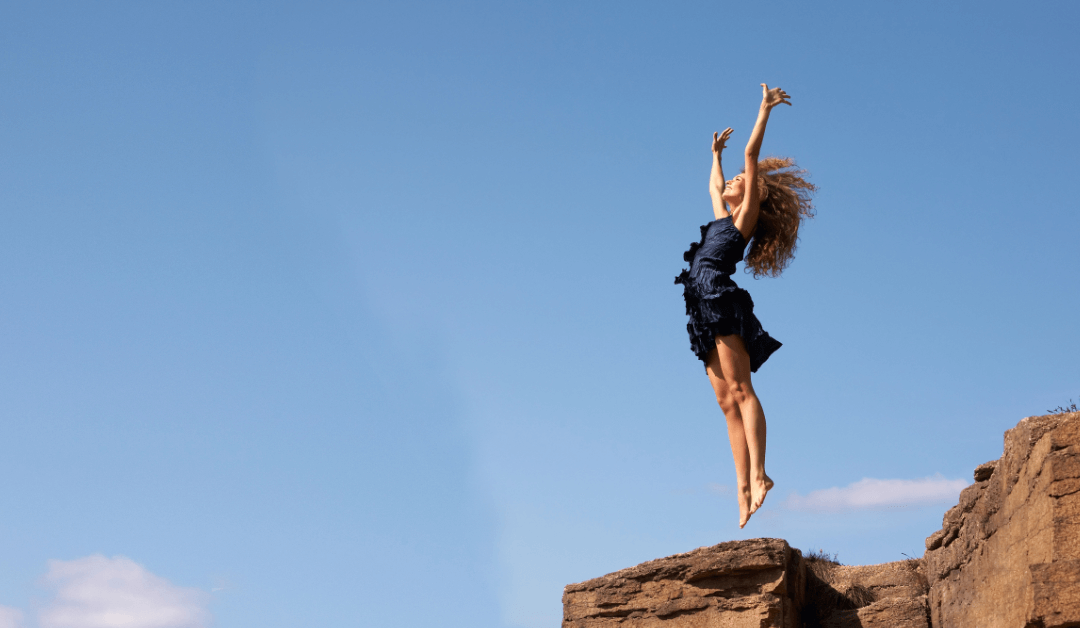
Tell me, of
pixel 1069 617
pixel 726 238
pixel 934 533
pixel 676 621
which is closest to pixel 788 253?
pixel 726 238

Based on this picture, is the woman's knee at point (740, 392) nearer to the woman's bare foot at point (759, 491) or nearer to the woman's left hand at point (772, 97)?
the woman's bare foot at point (759, 491)

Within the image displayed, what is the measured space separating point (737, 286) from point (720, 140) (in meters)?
1.36

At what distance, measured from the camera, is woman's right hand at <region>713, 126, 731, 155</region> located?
815 centimetres

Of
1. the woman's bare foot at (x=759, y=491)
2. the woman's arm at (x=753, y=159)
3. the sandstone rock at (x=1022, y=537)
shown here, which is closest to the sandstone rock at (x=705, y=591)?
the woman's bare foot at (x=759, y=491)

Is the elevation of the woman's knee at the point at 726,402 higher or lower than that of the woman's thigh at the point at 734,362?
lower

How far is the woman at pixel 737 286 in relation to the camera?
7293 mm

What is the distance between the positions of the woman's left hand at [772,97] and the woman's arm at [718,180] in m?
0.62

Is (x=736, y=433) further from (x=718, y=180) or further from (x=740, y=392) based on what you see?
(x=718, y=180)

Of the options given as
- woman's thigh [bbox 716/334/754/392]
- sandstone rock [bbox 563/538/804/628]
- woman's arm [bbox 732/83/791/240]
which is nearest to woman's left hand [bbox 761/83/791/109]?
woman's arm [bbox 732/83/791/240]

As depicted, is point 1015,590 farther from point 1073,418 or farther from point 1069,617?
point 1073,418

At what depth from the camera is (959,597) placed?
6.59 m

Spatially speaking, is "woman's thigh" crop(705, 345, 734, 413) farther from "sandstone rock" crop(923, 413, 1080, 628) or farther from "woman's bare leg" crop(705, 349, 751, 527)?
"sandstone rock" crop(923, 413, 1080, 628)

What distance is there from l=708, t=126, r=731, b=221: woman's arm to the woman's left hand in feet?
2.02

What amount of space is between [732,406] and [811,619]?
182cm
